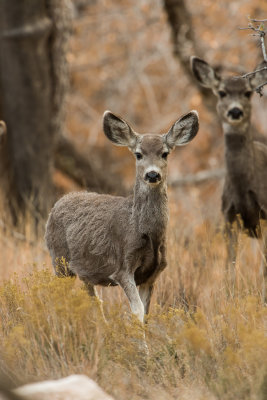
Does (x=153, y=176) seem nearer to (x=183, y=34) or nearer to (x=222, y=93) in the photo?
(x=222, y=93)

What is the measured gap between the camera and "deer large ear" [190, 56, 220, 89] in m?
9.90

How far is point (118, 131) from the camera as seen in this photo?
24.3ft

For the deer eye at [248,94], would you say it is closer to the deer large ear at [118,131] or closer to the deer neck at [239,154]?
the deer neck at [239,154]

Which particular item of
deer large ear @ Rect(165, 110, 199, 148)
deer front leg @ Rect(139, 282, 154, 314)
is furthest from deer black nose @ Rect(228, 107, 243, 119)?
deer front leg @ Rect(139, 282, 154, 314)

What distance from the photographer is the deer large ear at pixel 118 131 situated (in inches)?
288

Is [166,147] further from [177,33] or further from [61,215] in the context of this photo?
[177,33]

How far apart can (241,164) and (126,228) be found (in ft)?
8.67

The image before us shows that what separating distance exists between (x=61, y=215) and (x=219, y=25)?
12.3 metres

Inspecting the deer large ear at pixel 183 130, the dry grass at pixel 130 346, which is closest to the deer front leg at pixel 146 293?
the dry grass at pixel 130 346

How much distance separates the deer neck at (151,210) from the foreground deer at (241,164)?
201 centimetres

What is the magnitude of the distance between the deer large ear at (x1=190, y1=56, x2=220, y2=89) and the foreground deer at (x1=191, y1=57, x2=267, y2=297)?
0.95 ft

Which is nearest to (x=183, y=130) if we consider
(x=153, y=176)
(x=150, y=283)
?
(x=153, y=176)

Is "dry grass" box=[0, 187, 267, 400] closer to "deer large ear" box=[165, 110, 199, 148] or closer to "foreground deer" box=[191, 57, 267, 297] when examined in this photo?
"deer large ear" box=[165, 110, 199, 148]

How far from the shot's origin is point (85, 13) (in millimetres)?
18766
